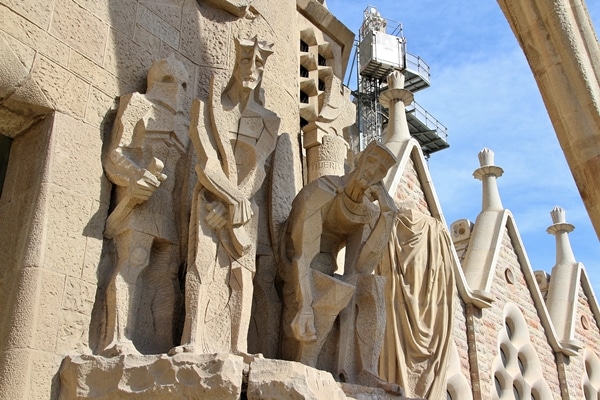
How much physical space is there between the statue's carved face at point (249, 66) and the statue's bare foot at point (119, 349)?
5.39 feet

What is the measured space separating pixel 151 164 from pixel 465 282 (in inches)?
325

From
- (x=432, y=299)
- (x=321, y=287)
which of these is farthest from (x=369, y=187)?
(x=432, y=299)

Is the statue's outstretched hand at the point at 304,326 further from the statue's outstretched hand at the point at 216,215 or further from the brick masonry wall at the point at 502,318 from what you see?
the brick masonry wall at the point at 502,318

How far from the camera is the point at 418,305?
25.0 ft

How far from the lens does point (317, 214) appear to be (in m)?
4.61

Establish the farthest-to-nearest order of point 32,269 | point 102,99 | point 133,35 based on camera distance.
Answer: point 133,35, point 102,99, point 32,269

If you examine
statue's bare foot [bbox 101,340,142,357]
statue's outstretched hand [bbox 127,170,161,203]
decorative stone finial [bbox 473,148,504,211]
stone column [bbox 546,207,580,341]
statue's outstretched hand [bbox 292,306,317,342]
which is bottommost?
statue's bare foot [bbox 101,340,142,357]

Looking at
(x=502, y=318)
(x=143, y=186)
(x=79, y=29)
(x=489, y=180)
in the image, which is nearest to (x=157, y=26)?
(x=79, y=29)

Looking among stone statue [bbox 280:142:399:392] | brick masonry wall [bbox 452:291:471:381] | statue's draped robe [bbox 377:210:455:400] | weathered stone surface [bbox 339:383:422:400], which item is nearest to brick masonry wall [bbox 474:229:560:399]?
brick masonry wall [bbox 452:291:471:381]

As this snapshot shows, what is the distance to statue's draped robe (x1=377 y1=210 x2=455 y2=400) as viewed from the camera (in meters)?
7.05

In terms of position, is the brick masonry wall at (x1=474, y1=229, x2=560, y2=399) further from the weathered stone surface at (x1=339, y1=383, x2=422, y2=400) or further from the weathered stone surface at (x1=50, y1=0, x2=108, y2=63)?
the weathered stone surface at (x1=50, y1=0, x2=108, y2=63)

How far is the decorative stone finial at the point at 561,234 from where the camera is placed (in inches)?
640

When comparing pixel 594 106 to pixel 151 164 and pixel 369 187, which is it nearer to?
pixel 369 187

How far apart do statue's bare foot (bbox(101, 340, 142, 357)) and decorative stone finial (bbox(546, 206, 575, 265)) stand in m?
13.7
